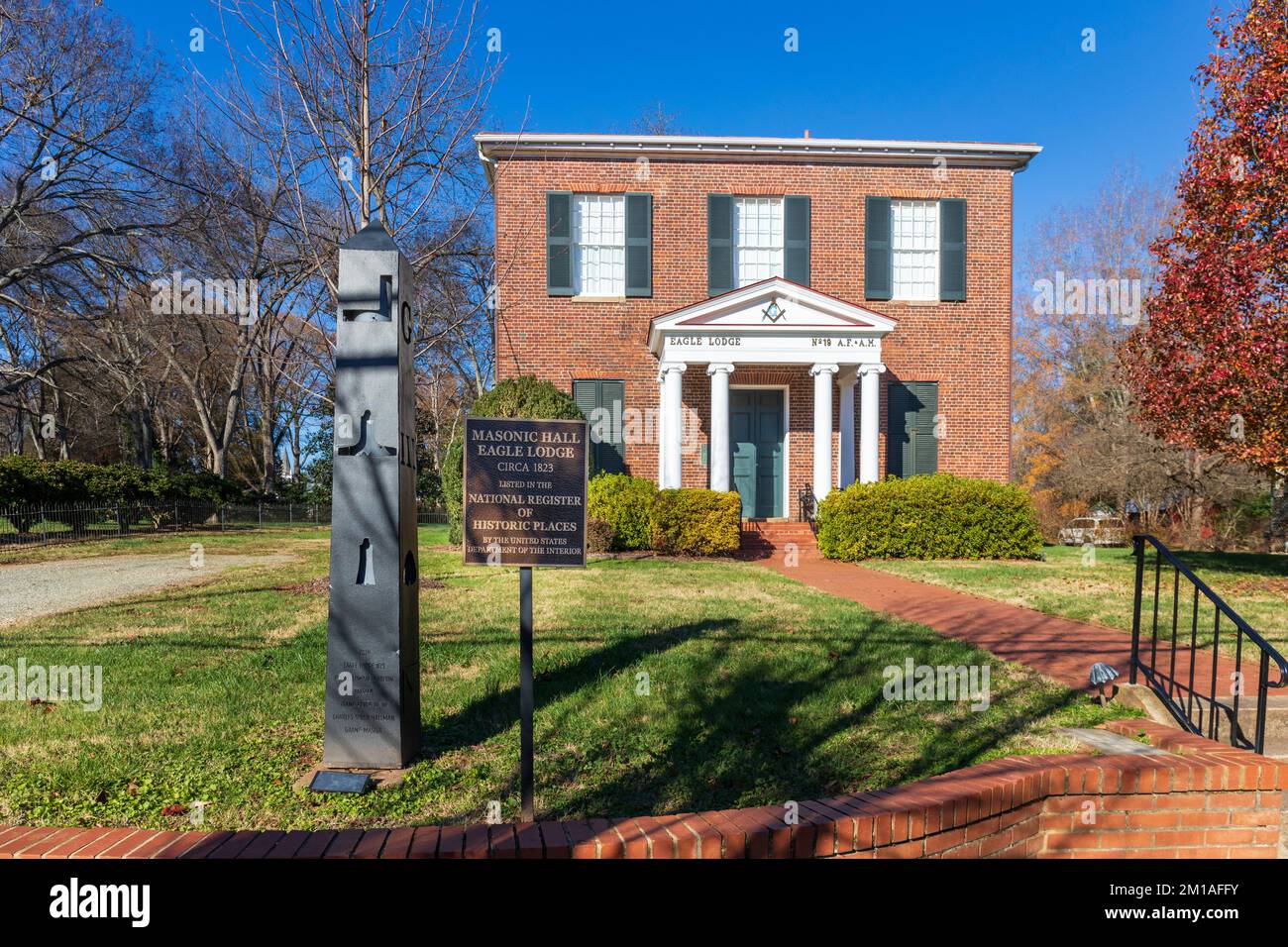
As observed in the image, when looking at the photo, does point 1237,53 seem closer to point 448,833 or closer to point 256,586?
point 448,833

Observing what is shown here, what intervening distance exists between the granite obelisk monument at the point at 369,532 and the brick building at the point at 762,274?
40.7 ft

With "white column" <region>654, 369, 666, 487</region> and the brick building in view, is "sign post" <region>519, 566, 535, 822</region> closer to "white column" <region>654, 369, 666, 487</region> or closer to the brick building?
"white column" <region>654, 369, 666, 487</region>

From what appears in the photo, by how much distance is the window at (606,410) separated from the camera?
16.6 m

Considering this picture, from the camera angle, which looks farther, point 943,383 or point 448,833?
point 943,383

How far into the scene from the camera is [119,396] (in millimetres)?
23516

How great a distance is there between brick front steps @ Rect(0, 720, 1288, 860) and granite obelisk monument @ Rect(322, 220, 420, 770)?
1.04m

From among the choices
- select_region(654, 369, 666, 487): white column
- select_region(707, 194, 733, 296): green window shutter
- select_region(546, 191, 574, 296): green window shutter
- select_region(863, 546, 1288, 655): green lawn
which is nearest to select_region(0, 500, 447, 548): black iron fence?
select_region(654, 369, 666, 487): white column

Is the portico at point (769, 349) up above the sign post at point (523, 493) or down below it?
above

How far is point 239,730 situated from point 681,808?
2808 millimetres

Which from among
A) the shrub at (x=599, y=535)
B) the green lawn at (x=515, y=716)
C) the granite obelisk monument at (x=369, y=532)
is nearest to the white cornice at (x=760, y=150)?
the shrub at (x=599, y=535)

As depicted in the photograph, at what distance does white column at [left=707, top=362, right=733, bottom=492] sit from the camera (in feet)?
47.7

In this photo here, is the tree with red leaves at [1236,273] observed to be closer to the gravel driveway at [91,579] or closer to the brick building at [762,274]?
the brick building at [762,274]

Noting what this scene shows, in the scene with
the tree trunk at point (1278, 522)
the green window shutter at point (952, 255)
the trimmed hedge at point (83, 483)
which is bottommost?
the tree trunk at point (1278, 522)

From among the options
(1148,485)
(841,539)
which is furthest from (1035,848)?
(1148,485)
